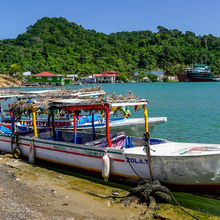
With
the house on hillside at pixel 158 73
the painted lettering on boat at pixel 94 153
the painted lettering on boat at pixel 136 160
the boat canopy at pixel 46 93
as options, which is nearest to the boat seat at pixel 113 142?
the painted lettering on boat at pixel 94 153

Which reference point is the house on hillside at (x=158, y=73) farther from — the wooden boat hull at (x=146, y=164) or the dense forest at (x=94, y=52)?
the wooden boat hull at (x=146, y=164)

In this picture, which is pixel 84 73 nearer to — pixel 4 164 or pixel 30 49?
pixel 30 49

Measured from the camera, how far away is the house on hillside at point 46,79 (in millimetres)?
115619

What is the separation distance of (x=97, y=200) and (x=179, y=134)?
14946mm

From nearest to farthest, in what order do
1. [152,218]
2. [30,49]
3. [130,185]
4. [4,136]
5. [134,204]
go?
[152,218] → [134,204] → [130,185] → [4,136] → [30,49]

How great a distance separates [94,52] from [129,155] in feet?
490

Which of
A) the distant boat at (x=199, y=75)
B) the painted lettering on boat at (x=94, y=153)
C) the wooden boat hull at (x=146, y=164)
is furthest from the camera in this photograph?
the distant boat at (x=199, y=75)

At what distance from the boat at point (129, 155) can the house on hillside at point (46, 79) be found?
10266 centimetres

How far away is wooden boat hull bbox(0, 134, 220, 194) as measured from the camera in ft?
32.4

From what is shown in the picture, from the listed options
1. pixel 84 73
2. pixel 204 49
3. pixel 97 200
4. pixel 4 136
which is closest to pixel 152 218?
pixel 97 200

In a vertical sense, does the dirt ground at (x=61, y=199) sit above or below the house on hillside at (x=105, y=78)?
below

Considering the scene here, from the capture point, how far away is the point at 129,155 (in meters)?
10.9

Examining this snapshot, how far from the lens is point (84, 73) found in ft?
438

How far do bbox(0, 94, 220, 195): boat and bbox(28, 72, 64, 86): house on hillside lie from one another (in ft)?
337
